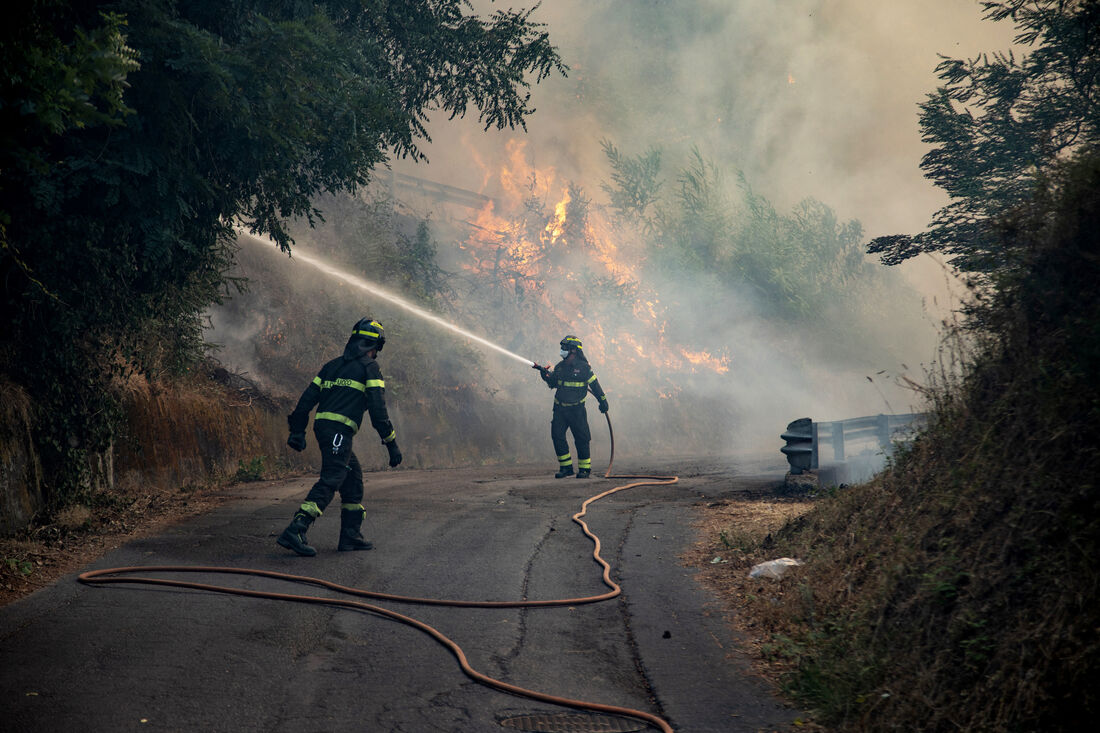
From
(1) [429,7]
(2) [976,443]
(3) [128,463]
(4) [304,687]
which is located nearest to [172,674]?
(4) [304,687]

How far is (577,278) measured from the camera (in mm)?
26266

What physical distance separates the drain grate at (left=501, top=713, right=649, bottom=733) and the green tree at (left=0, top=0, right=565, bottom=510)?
4615 mm

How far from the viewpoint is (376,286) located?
19594 mm

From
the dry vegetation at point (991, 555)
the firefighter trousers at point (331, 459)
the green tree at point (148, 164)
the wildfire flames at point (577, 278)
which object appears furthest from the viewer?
the wildfire flames at point (577, 278)

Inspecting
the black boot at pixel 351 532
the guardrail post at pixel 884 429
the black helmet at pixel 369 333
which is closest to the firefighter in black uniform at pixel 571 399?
the guardrail post at pixel 884 429

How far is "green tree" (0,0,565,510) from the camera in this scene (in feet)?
23.9

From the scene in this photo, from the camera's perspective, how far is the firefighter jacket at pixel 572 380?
45.7 feet

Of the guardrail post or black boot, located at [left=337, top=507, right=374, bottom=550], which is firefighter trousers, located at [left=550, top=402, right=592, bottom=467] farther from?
black boot, located at [left=337, top=507, right=374, bottom=550]

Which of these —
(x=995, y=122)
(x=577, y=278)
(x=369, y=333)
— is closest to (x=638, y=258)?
(x=577, y=278)

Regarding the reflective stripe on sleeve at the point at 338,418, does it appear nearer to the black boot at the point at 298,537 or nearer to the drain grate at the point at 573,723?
the black boot at the point at 298,537

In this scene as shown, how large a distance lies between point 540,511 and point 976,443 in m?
5.94

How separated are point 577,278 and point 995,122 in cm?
1328

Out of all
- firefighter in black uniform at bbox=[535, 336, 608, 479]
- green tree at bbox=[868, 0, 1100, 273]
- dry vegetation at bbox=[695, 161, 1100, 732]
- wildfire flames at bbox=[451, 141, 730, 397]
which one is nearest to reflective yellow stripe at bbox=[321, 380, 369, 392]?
dry vegetation at bbox=[695, 161, 1100, 732]

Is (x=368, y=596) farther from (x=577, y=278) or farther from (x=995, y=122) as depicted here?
(x=577, y=278)
